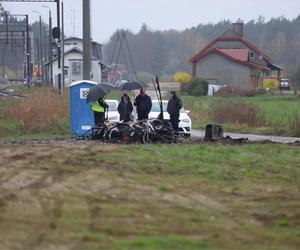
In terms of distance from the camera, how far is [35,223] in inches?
338

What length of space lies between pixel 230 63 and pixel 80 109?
250 feet

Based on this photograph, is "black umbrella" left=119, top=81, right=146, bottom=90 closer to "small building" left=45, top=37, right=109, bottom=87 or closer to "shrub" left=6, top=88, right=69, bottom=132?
"shrub" left=6, top=88, right=69, bottom=132

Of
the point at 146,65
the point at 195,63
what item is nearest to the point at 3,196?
the point at 195,63

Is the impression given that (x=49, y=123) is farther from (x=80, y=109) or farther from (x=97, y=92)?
(x=97, y=92)

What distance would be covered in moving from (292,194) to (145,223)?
3.63 meters

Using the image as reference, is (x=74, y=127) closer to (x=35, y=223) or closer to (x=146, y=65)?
(x=35, y=223)

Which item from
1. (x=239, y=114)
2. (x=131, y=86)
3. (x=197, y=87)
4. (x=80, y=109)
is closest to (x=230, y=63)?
(x=197, y=87)

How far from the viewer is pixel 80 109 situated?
27797mm

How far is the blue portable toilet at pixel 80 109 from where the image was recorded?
27.7m

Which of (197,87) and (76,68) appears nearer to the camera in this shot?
(197,87)

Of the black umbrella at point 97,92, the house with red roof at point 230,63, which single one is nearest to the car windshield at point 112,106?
the black umbrella at point 97,92

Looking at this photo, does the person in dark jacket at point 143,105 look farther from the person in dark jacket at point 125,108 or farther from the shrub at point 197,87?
the shrub at point 197,87

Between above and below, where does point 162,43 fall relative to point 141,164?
above

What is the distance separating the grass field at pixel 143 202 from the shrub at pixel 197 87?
68847 mm
